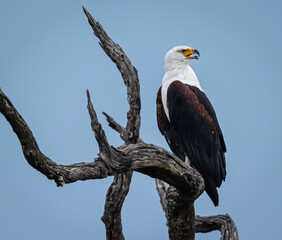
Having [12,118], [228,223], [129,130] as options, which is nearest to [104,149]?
[12,118]

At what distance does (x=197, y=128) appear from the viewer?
4.44m

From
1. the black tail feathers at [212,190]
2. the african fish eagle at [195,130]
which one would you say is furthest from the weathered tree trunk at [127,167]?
the african fish eagle at [195,130]

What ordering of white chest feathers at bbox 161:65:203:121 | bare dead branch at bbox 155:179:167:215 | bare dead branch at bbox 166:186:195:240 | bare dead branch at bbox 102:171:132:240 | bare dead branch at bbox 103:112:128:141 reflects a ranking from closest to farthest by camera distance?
bare dead branch at bbox 166:186:195:240 → bare dead branch at bbox 102:171:132:240 → bare dead branch at bbox 103:112:128:141 → white chest feathers at bbox 161:65:203:121 → bare dead branch at bbox 155:179:167:215

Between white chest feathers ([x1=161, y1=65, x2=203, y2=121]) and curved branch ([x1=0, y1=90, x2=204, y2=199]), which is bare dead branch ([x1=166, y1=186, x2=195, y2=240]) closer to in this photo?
curved branch ([x1=0, y1=90, x2=204, y2=199])

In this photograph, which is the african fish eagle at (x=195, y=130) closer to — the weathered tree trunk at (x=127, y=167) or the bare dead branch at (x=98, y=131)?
the weathered tree trunk at (x=127, y=167)

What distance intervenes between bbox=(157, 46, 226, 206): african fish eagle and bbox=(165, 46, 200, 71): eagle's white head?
8.8 inches

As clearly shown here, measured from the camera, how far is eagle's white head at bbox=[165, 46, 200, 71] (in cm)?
474

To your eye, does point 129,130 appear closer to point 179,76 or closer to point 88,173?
point 179,76

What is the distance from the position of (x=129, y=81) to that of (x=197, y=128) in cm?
86

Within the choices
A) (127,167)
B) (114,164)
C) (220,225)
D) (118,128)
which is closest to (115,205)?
(118,128)

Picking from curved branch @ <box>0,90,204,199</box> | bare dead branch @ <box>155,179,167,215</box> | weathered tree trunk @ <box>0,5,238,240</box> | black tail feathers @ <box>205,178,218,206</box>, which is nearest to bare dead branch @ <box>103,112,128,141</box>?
weathered tree trunk @ <box>0,5,238,240</box>

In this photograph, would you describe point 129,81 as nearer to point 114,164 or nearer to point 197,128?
point 197,128

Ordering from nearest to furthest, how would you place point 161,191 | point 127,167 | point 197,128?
point 127,167 < point 197,128 < point 161,191

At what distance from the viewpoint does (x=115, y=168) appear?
2.91m
